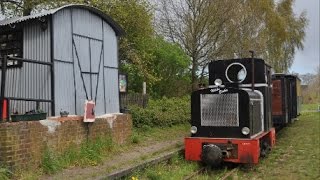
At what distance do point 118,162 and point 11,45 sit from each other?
13.3 ft

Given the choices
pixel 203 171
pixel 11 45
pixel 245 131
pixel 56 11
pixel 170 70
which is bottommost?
pixel 203 171

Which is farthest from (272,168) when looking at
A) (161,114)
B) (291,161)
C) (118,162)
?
(161,114)

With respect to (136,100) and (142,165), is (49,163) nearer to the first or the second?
(142,165)

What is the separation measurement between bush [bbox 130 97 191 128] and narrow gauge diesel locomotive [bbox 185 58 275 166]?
519 cm

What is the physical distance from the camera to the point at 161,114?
19.0 m

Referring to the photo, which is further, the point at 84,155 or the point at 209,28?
the point at 209,28

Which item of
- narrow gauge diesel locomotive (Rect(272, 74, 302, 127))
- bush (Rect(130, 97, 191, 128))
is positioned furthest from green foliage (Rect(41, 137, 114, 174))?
narrow gauge diesel locomotive (Rect(272, 74, 302, 127))

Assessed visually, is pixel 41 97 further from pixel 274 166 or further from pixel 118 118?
pixel 274 166

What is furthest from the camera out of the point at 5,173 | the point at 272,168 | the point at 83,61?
the point at 83,61

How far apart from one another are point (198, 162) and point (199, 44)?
51.9 ft

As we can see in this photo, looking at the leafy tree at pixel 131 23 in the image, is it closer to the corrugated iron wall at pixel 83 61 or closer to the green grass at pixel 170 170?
the corrugated iron wall at pixel 83 61

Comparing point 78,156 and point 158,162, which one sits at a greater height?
point 78,156

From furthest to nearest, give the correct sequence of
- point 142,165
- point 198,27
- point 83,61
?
point 198,27 → point 83,61 → point 142,165

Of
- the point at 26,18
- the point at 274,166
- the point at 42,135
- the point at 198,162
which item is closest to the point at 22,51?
the point at 26,18
